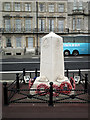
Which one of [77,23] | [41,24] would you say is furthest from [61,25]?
[41,24]

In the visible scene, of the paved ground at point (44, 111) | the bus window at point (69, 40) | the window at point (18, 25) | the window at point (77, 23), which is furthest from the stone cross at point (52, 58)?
the window at point (77, 23)

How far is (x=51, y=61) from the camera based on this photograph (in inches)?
239

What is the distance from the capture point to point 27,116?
434cm

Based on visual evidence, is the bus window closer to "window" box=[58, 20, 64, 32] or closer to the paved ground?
"window" box=[58, 20, 64, 32]

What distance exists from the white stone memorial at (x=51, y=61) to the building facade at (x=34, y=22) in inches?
1075

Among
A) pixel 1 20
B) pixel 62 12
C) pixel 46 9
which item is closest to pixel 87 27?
pixel 62 12

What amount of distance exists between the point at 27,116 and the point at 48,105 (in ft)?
3.40

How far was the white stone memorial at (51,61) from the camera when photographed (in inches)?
237

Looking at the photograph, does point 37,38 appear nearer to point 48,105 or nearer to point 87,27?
point 87,27

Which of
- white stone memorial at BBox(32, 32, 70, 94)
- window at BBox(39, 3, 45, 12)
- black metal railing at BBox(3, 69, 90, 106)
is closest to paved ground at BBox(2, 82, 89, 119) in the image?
black metal railing at BBox(3, 69, 90, 106)

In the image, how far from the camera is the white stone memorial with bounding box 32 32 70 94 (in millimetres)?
6012

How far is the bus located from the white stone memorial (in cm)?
2233

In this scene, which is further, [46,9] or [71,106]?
[46,9]

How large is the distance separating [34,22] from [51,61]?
3051 centimetres
